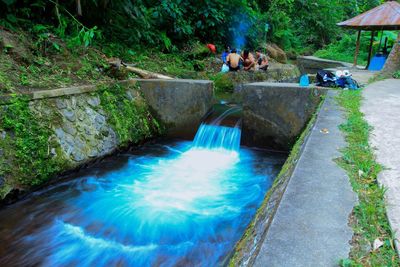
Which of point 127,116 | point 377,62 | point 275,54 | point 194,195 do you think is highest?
point 275,54

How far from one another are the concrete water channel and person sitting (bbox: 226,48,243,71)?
13.2 feet

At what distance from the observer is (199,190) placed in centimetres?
548

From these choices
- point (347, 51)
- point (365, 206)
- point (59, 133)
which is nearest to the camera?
point (365, 206)

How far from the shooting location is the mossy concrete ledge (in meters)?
7.47

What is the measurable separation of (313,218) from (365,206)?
1.46ft

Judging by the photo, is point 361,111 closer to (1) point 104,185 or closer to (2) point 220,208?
(2) point 220,208

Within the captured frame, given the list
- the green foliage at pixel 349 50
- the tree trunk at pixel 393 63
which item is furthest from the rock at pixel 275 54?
the tree trunk at pixel 393 63

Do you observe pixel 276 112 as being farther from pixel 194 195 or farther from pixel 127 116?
pixel 127 116

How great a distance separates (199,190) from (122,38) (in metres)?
6.01

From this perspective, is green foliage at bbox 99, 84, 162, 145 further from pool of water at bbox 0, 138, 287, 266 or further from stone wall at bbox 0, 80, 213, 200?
pool of water at bbox 0, 138, 287, 266

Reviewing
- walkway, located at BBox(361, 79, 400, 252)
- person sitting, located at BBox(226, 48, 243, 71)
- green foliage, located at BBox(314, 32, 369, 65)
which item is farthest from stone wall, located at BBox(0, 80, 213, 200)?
green foliage, located at BBox(314, 32, 369, 65)

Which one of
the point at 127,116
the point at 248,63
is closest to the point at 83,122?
the point at 127,116

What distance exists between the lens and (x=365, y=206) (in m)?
2.34

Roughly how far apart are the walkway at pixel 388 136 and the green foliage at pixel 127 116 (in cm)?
438
